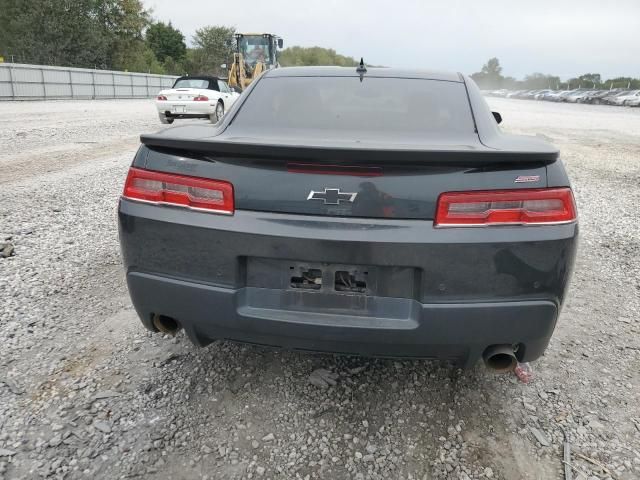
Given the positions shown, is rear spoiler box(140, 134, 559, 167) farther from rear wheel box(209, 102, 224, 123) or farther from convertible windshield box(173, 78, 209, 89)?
convertible windshield box(173, 78, 209, 89)

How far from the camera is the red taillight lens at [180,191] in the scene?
1978 mm

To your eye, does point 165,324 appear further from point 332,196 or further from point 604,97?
point 604,97

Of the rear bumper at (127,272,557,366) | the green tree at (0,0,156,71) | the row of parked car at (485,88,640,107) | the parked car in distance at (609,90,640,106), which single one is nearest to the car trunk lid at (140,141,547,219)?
the rear bumper at (127,272,557,366)

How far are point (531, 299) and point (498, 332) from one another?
18 centimetres

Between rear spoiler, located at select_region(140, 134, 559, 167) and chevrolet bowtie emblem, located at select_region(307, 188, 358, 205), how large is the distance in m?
0.12

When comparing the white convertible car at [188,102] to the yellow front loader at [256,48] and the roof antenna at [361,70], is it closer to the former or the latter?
the yellow front loader at [256,48]

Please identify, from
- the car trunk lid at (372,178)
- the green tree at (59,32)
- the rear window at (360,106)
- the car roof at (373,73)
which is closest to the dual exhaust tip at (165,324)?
the car trunk lid at (372,178)

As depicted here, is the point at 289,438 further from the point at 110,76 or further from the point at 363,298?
the point at 110,76

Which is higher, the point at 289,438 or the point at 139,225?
the point at 139,225

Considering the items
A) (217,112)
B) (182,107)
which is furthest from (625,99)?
(182,107)

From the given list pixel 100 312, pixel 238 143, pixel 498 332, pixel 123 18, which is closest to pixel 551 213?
pixel 498 332

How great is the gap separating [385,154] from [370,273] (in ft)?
1.52

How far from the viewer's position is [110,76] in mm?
33125

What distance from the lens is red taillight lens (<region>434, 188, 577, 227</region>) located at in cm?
186
